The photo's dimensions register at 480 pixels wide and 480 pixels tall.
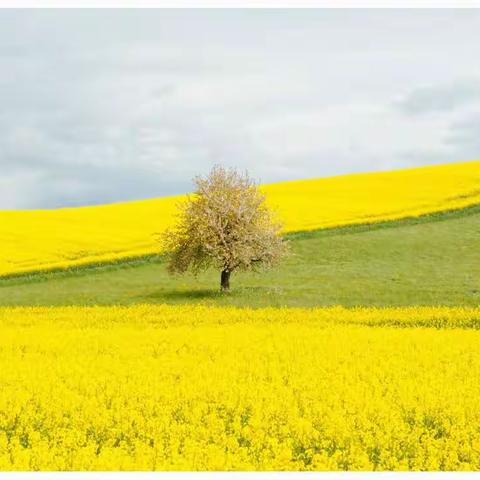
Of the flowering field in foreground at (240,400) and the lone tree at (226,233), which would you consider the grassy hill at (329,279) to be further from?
the flowering field in foreground at (240,400)

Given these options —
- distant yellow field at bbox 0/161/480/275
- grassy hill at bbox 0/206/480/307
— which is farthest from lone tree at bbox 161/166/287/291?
distant yellow field at bbox 0/161/480/275

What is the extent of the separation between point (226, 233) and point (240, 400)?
20.6 meters

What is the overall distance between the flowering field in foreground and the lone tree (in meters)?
10.6

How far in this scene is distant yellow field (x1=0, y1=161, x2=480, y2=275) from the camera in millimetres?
43625

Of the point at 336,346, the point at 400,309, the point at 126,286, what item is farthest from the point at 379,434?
the point at 126,286

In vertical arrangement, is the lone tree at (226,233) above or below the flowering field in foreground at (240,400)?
above

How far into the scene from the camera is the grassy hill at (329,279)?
3297cm

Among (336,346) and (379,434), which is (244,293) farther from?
(379,434)

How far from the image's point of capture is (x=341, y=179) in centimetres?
6994

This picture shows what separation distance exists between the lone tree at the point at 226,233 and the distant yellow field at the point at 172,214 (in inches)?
316

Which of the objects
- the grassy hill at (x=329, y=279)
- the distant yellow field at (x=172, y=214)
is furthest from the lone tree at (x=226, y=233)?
the distant yellow field at (x=172, y=214)

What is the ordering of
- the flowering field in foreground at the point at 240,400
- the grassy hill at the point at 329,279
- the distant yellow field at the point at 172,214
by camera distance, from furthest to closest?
the distant yellow field at the point at 172,214
the grassy hill at the point at 329,279
the flowering field in foreground at the point at 240,400

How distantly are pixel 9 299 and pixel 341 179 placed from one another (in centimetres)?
3964

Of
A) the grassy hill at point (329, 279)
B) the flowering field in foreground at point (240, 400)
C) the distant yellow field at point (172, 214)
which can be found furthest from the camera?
the distant yellow field at point (172, 214)
